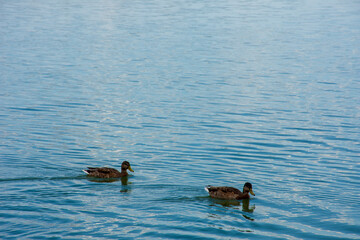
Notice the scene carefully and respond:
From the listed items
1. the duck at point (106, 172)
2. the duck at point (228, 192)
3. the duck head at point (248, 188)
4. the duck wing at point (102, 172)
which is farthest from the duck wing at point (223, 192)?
the duck wing at point (102, 172)

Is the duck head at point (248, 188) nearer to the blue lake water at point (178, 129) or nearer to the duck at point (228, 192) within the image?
the duck at point (228, 192)

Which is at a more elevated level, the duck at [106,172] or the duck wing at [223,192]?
the duck at [106,172]

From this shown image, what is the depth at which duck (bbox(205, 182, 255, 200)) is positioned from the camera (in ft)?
52.1

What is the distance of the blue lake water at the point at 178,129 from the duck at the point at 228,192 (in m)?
0.22

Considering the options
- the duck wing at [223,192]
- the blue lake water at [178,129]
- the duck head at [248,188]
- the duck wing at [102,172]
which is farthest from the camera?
the duck wing at [102,172]

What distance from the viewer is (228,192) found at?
16.0 m

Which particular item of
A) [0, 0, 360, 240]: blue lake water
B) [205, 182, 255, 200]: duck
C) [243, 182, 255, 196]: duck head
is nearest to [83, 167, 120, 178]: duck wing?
[0, 0, 360, 240]: blue lake water

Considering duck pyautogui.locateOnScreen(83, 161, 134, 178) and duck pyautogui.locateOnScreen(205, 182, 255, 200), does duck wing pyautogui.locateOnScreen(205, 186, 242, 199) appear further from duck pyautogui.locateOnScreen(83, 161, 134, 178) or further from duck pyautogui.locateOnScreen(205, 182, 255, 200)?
duck pyautogui.locateOnScreen(83, 161, 134, 178)

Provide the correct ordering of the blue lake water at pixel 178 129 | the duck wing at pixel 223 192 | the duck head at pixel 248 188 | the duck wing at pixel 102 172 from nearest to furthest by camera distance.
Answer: the blue lake water at pixel 178 129
the duck wing at pixel 223 192
the duck head at pixel 248 188
the duck wing at pixel 102 172

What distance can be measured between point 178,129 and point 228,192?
347 inches

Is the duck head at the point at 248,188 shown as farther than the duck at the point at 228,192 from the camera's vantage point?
Yes

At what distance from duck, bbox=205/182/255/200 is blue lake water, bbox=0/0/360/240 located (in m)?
0.22

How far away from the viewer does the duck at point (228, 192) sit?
52.1 ft

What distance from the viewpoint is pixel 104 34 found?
5150cm
